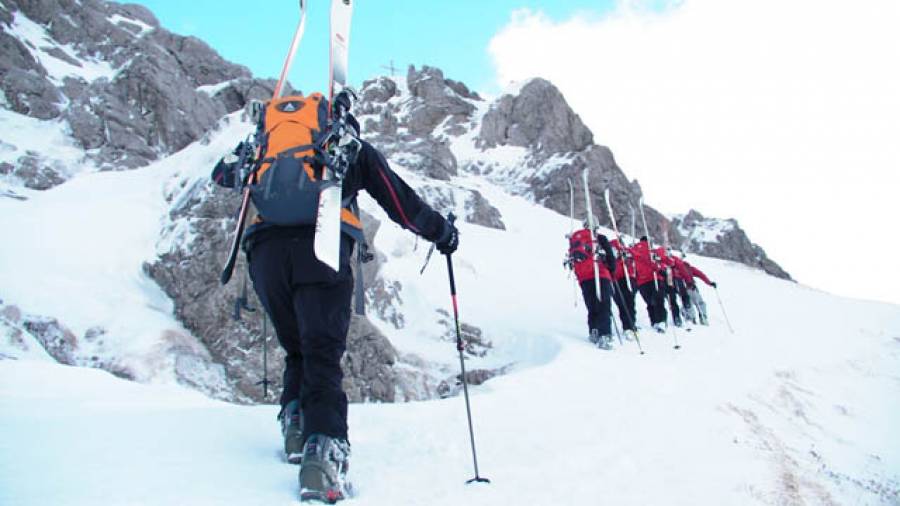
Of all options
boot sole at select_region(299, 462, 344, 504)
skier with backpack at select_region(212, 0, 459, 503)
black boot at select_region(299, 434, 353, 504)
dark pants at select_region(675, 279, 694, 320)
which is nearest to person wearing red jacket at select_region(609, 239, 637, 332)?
dark pants at select_region(675, 279, 694, 320)

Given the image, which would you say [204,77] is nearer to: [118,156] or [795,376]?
[118,156]

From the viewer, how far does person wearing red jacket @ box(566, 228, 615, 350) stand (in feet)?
32.8

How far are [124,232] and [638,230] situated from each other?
4600 centimetres

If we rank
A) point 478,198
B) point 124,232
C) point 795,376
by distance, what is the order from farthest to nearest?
point 478,198, point 124,232, point 795,376

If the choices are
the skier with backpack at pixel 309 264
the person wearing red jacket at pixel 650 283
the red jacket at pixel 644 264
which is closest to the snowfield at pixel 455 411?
the skier with backpack at pixel 309 264

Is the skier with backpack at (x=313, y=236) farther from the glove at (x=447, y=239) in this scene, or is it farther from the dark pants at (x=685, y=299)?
the dark pants at (x=685, y=299)

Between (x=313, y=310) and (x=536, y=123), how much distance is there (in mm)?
68859

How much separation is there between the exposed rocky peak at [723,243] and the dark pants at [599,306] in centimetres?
5083

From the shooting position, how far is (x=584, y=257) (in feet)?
34.8

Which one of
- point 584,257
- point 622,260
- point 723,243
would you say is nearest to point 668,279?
point 622,260

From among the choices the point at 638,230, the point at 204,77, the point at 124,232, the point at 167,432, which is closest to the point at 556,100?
the point at 638,230

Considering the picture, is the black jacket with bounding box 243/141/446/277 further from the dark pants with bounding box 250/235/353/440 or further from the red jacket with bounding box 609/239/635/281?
the red jacket with bounding box 609/239/635/281

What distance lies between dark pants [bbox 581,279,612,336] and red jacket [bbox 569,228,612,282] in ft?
0.47

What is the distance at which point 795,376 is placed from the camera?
869 centimetres
